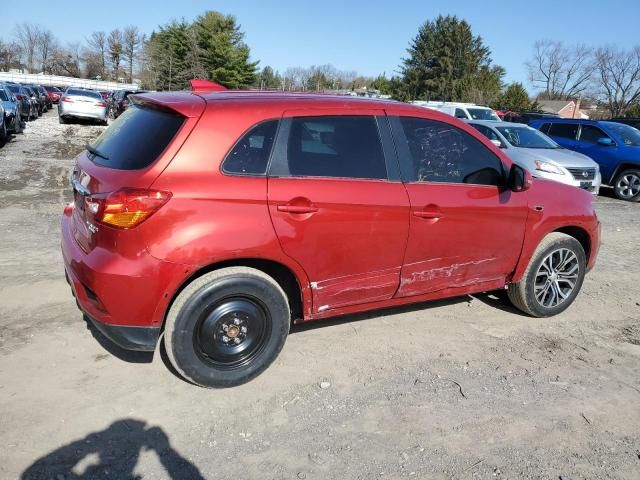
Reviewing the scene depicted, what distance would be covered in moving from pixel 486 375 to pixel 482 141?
1.79 m

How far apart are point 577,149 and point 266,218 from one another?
1280 cm

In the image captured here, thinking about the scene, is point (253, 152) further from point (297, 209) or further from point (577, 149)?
point (577, 149)

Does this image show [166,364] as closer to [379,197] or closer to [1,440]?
[1,440]

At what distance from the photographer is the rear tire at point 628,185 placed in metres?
12.5

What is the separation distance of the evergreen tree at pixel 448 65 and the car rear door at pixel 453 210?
191 ft

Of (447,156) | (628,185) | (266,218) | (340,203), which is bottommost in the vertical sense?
(628,185)

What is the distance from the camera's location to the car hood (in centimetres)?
1066

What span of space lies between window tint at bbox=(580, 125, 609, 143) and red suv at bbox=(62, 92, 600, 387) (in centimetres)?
1070

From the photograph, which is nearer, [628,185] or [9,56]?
[628,185]

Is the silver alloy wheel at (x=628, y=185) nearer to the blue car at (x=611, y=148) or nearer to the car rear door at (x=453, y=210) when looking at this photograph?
the blue car at (x=611, y=148)

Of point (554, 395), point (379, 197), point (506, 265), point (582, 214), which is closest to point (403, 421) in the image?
point (554, 395)

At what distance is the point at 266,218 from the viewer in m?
3.18

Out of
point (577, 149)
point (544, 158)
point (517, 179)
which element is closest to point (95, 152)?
point (517, 179)

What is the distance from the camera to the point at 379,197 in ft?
11.7
